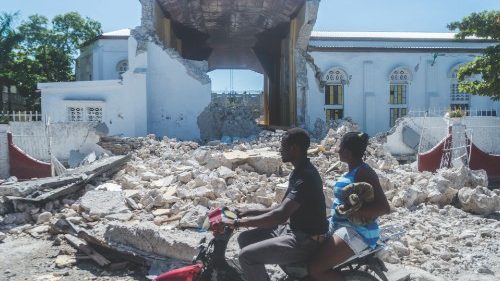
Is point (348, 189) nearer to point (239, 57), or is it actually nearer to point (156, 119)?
point (156, 119)

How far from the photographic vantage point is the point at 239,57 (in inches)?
1145

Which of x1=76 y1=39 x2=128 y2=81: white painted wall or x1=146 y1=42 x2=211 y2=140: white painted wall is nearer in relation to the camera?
x1=146 y1=42 x2=211 y2=140: white painted wall

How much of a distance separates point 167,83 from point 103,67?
10.2m

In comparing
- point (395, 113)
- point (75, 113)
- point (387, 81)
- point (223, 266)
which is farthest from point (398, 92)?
point (223, 266)

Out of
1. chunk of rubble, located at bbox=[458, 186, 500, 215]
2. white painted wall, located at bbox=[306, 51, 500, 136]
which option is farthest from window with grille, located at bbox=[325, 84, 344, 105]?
chunk of rubble, located at bbox=[458, 186, 500, 215]

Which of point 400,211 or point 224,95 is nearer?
point 400,211

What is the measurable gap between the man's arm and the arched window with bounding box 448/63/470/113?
79.8 ft

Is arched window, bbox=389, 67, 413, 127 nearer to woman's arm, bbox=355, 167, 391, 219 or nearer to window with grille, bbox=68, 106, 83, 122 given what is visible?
window with grille, bbox=68, 106, 83, 122

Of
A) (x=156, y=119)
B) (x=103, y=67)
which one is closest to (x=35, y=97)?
(x=103, y=67)

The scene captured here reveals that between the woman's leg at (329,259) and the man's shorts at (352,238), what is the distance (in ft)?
0.08

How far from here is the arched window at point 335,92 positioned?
24.0m

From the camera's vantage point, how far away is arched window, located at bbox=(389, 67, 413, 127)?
24.4 m

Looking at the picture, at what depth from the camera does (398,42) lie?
26.1m

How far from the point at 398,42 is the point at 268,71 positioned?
7.86m
